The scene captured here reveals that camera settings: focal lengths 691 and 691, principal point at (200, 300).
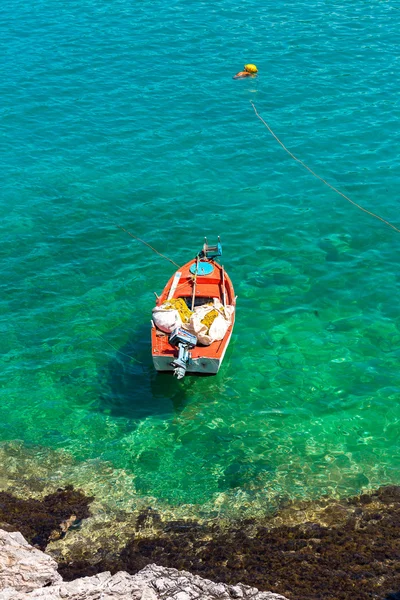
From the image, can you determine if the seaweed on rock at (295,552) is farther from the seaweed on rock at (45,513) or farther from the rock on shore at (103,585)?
the seaweed on rock at (45,513)

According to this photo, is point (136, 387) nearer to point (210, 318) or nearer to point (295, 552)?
point (210, 318)

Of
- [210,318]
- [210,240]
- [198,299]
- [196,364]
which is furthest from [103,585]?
[210,240]

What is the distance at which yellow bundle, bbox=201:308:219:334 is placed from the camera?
22.4 meters

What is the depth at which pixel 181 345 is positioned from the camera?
21.5 meters

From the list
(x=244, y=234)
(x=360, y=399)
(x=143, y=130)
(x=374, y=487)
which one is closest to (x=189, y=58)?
(x=143, y=130)

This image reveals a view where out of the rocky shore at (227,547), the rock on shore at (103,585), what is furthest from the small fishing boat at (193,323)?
the rock on shore at (103,585)

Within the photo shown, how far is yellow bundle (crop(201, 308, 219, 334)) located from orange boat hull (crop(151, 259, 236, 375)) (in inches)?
25.1

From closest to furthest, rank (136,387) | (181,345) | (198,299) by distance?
(181,345) → (136,387) → (198,299)

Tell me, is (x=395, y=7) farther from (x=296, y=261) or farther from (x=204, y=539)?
(x=204, y=539)

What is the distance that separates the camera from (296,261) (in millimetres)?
28516

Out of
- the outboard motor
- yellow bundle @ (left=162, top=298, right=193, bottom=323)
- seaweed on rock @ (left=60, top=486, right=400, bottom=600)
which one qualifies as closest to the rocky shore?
seaweed on rock @ (left=60, top=486, right=400, bottom=600)

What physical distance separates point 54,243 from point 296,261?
10.5 metres

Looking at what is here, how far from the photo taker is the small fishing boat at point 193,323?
21.6 metres

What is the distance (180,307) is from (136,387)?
3.07 meters
